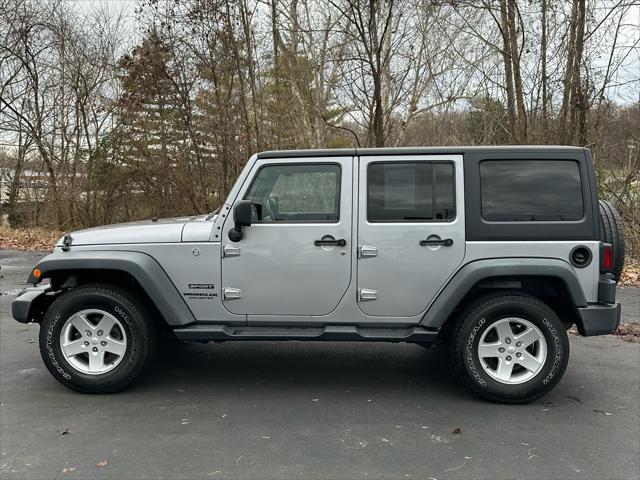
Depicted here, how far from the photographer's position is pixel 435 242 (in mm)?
4238

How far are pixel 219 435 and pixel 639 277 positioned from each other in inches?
323

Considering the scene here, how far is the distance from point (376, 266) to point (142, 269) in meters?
1.75

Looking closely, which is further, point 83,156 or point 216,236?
point 83,156

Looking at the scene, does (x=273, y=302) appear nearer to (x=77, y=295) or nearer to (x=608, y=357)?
(x=77, y=295)

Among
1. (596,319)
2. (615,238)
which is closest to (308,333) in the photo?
(596,319)

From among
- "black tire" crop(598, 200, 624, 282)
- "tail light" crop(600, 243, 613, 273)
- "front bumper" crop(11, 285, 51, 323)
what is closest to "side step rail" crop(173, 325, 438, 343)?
"front bumper" crop(11, 285, 51, 323)

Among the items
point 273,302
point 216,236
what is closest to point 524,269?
point 273,302

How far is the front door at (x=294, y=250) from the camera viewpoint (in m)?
4.30

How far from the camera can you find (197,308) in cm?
441

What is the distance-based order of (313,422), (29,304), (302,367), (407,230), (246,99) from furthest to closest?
(246,99) → (302,367) → (29,304) → (407,230) → (313,422)

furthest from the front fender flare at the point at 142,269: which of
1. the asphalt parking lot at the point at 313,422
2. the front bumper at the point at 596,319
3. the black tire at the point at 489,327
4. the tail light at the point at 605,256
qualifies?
the tail light at the point at 605,256

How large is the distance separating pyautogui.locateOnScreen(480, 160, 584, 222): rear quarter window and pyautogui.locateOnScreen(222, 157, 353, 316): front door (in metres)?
1.06

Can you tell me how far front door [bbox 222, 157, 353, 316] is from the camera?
14.1 feet

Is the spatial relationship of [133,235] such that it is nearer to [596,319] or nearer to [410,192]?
[410,192]
